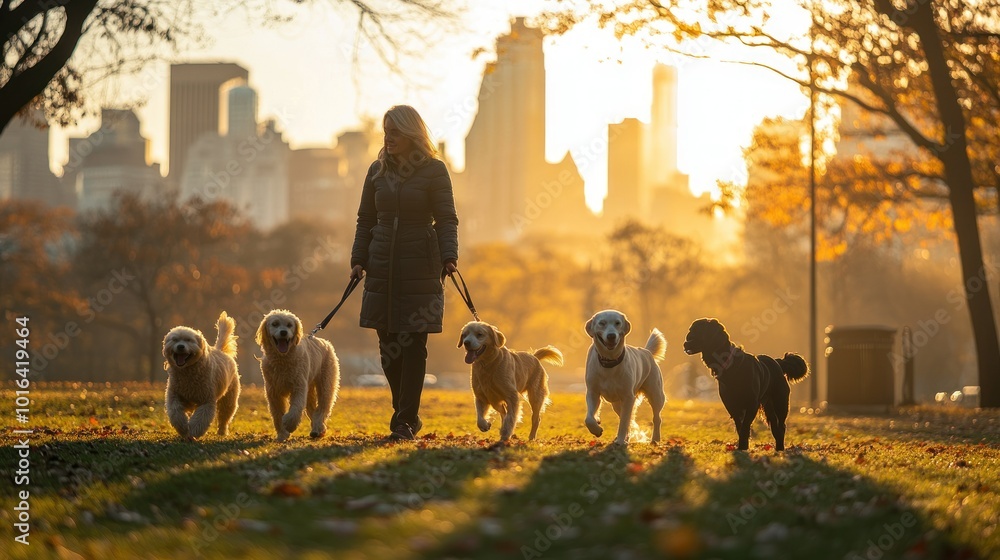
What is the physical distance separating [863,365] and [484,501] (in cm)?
1884

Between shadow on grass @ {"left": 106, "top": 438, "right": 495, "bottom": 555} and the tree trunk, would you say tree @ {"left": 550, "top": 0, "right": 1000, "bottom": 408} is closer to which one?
the tree trunk

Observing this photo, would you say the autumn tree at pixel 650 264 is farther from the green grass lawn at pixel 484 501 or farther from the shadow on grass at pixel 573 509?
the shadow on grass at pixel 573 509

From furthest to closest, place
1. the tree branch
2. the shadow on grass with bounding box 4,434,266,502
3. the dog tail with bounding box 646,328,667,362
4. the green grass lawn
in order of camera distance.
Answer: the tree branch, the dog tail with bounding box 646,328,667,362, the shadow on grass with bounding box 4,434,266,502, the green grass lawn

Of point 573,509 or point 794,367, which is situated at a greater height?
point 794,367

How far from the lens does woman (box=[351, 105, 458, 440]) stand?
35.9 ft

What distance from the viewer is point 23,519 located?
22.8ft

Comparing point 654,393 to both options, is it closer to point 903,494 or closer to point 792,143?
point 903,494

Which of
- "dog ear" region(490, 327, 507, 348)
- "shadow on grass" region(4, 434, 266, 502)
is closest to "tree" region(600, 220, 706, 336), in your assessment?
"dog ear" region(490, 327, 507, 348)

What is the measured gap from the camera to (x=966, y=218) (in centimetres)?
2322

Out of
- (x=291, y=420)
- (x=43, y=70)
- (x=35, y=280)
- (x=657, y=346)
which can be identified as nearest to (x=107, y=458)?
(x=291, y=420)

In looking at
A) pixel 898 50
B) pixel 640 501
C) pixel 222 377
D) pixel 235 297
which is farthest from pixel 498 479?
pixel 235 297

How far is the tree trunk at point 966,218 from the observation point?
2289 cm

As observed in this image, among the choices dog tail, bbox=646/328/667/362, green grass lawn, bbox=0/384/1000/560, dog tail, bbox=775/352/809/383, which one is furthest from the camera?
dog tail, bbox=646/328/667/362

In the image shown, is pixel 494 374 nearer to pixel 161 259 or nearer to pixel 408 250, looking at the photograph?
pixel 408 250
